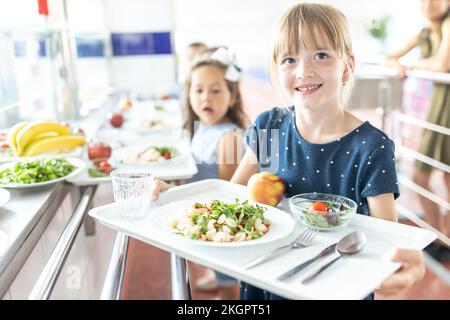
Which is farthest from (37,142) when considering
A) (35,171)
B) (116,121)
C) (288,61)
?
(288,61)

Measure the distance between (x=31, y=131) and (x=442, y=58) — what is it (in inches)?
72.2

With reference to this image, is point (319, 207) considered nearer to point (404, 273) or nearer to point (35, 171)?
point (404, 273)

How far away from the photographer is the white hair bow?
5.59 ft

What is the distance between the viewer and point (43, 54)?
212 centimetres

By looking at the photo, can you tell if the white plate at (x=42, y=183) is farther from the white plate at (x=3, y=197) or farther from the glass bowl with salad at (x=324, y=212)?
the glass bowl with salad at (x=324, y=212)

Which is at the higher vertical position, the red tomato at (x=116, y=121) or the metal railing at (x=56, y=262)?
the red tomato at (x=116, y=121)

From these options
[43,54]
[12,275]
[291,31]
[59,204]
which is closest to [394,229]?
[291,31]

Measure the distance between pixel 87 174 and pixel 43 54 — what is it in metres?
1.03

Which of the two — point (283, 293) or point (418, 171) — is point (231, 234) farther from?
point (418, 171)

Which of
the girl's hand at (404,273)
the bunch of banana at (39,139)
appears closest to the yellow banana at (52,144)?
the bunch of banana at (39,139)

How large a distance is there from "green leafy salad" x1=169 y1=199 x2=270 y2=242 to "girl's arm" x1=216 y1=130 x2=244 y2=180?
61 centimetres

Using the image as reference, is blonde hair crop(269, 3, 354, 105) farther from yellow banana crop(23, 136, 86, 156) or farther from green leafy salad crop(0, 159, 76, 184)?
yellow banana crop(23, 136, 86, 156)

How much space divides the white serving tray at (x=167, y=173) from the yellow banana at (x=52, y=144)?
0.19m

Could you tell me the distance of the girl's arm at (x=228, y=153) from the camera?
4.95 ft
